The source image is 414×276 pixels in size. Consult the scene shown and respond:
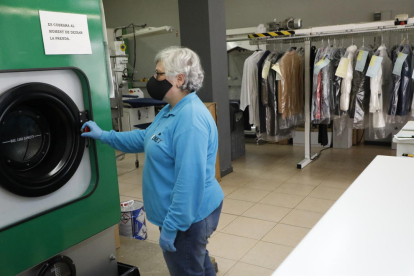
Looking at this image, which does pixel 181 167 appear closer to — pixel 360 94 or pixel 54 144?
pixel 54 144

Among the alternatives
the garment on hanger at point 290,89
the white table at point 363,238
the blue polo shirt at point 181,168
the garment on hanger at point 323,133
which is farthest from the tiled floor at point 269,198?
the white table at point 363,238

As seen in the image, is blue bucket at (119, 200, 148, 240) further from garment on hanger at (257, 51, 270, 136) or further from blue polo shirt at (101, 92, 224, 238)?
garment on hanger at (257, 51, 270, 136)

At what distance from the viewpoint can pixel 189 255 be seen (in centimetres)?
182

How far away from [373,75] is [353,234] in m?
3.60

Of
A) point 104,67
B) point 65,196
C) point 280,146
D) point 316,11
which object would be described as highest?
point 316,11

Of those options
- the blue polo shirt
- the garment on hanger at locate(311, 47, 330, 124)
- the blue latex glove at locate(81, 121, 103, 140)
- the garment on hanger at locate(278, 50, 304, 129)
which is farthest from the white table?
the garment on hanger at locate(278, 50, 304, 129)

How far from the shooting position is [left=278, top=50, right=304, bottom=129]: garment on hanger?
16.3ft

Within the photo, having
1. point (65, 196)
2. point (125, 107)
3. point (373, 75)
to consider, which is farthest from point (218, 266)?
point (125, 107)

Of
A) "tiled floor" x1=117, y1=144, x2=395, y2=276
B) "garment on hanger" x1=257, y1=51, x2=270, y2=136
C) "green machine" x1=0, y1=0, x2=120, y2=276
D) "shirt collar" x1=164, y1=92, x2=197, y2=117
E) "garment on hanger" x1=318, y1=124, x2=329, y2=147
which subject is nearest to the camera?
"green machine" x1=0, y1=0, x2=120, y2=276

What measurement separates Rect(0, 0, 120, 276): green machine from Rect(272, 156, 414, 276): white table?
1217 millimetres

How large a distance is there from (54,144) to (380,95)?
12.5ft

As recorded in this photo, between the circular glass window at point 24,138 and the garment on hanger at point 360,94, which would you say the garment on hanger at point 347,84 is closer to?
the garment on hanger at point 360,94

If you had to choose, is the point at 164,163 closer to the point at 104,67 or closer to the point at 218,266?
the point at 104,67

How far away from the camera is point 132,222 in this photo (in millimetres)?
3047
